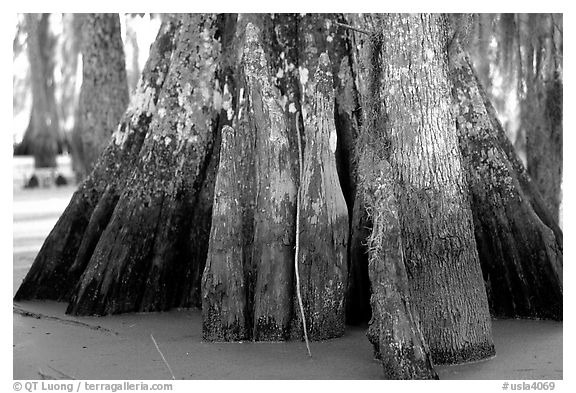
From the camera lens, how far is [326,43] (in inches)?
287

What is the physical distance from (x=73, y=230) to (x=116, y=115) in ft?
14.2

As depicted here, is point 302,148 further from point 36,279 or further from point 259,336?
point 36,279

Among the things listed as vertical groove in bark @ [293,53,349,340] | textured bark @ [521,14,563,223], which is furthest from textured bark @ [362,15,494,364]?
textured bark @ [521,14,563,223]

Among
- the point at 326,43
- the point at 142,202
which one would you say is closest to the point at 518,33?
the point at 326,43

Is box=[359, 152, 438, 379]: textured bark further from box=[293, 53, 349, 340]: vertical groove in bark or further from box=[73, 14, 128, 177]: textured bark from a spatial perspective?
box=[73, 14, 128, 177]: textured bark

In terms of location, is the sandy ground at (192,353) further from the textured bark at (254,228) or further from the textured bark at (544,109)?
the textured bark at (544,109)

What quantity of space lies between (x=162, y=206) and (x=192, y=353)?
5.84ft

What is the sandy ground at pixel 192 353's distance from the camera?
18.1 feet

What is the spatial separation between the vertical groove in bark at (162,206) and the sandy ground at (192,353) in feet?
0.69

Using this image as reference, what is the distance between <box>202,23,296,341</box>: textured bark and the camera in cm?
623

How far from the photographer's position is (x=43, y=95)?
21953mm

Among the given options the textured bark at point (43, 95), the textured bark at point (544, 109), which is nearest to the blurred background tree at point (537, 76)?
the textured bark at point (544, 109)

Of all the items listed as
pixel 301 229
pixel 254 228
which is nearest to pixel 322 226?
pixel 301 229

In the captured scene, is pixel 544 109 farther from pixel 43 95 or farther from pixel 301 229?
pixel 43 95
